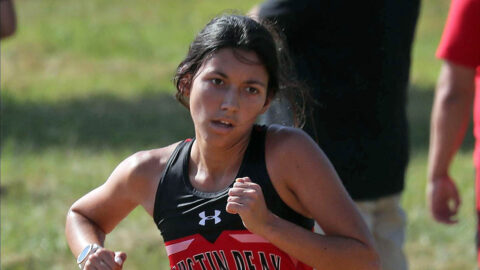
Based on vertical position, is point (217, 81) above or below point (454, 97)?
above

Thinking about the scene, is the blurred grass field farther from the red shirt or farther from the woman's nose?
the woman's nose

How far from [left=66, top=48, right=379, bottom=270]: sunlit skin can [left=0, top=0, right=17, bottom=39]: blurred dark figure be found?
6.71ft

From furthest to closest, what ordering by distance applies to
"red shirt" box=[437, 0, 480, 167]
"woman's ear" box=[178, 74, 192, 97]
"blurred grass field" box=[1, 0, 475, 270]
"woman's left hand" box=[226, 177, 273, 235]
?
"blurred grass field" box=[1, 0, 475, 270], "red shirt" box=[437, 0, 480, 167], "woman's ear" box=[178, 74, 192, 97], "woman's left hand" box=[226, 177, 273, 235]

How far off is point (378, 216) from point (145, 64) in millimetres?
8615

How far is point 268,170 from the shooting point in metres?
2.63

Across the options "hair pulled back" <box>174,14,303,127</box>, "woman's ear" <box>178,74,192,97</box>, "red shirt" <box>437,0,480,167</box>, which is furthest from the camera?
"red shirt" <box>437,0,480,167</box>

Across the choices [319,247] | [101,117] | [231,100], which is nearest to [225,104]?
[231,100]

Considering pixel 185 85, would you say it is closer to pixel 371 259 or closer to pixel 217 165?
pixel 217 165

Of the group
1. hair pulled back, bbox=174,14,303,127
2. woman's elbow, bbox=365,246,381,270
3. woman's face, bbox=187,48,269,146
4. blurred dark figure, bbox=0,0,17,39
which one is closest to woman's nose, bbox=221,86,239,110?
woman's face, bbox=187,48,269,146

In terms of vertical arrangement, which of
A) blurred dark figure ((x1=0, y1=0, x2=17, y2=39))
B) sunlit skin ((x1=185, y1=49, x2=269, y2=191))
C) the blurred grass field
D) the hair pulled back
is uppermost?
blurred dark figure ((x1=0, y1=0, x2=17, y2=39))

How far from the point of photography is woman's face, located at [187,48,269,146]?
2600 millimetres

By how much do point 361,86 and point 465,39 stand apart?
426 mm

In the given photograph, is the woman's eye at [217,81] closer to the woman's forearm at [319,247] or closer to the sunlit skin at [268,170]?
the sunlit skin at [268,170]

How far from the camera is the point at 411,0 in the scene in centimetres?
402
